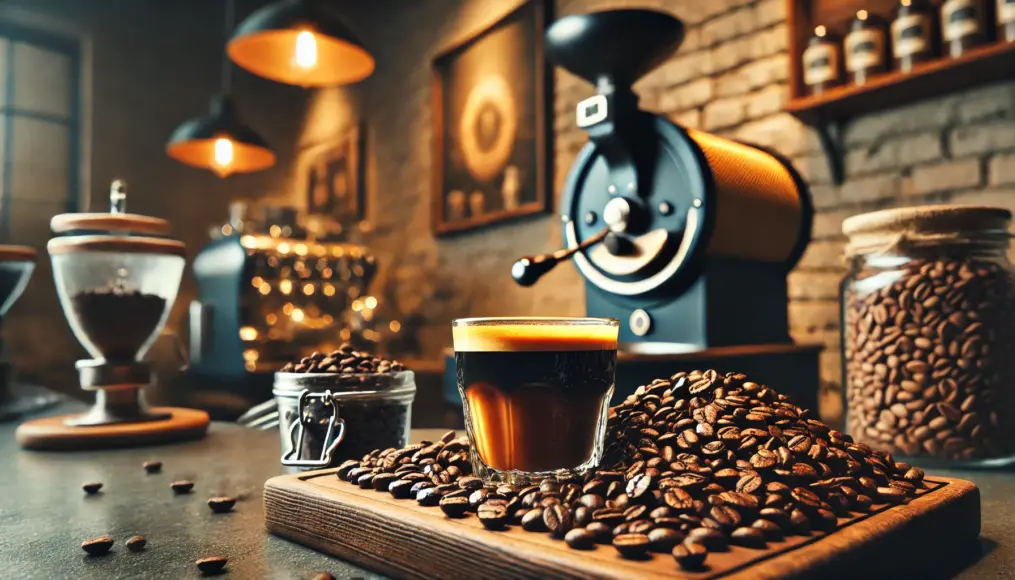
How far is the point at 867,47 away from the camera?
5.62ft

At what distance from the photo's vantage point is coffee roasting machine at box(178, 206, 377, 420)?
3.27 m

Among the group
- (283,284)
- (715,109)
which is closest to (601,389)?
(715,109)

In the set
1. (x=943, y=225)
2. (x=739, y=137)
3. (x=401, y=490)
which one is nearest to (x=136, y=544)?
(x=401, y=490)

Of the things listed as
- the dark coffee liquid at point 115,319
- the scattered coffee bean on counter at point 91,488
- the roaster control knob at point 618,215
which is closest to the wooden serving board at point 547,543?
the scattered coffee bean on counter at point 91,488

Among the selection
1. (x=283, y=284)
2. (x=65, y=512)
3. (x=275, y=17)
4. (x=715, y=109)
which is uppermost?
(x=275, y=17)

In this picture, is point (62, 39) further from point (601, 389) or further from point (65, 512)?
point (601, 389)

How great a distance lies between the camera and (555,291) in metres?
3.00

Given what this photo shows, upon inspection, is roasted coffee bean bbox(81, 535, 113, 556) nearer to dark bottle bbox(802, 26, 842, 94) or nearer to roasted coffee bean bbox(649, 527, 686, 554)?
roasted coffee bean bbox(649, 527, 686, 554)

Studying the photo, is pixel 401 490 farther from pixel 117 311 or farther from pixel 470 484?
pixel 117 311

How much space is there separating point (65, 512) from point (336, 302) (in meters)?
2.90

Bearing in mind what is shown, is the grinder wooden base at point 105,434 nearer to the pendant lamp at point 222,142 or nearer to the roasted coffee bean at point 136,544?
the roasted coffee bean at point 136,544

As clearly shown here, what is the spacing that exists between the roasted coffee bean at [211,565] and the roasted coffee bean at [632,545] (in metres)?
0.32

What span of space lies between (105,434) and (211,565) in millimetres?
905

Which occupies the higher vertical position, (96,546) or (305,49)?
(305,49)
